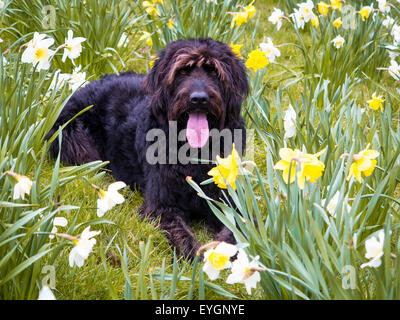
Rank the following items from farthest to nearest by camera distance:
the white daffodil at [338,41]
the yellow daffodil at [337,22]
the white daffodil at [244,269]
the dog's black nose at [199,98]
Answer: the yellow daffodil at [337,22] → the white daffodil at [338,41] → the dog's black nose at [199,98] → the white daffodil at [244,269]

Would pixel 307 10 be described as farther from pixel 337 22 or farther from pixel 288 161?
pixel 288 161

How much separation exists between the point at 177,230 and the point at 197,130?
0.62 meters

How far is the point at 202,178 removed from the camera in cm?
285

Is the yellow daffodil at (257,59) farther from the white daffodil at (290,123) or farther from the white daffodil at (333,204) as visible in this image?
the white daffodil at (333,204)

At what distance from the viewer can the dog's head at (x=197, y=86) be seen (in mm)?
2676

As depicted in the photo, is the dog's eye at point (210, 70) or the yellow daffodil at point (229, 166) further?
the dog's eye at point (210, 70)

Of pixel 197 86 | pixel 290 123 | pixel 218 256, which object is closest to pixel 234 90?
pixel 197 86

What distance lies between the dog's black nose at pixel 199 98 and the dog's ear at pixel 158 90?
0.84 ft

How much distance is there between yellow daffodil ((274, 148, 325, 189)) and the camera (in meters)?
1.55

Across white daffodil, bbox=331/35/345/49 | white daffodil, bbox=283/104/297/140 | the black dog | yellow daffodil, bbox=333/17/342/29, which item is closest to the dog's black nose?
the black dog

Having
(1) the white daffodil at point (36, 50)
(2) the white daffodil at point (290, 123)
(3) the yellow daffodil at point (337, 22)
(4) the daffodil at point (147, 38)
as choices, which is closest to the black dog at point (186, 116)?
(2) the white daffodil at point (290, 123)

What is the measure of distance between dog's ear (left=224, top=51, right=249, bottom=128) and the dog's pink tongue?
0.20m
